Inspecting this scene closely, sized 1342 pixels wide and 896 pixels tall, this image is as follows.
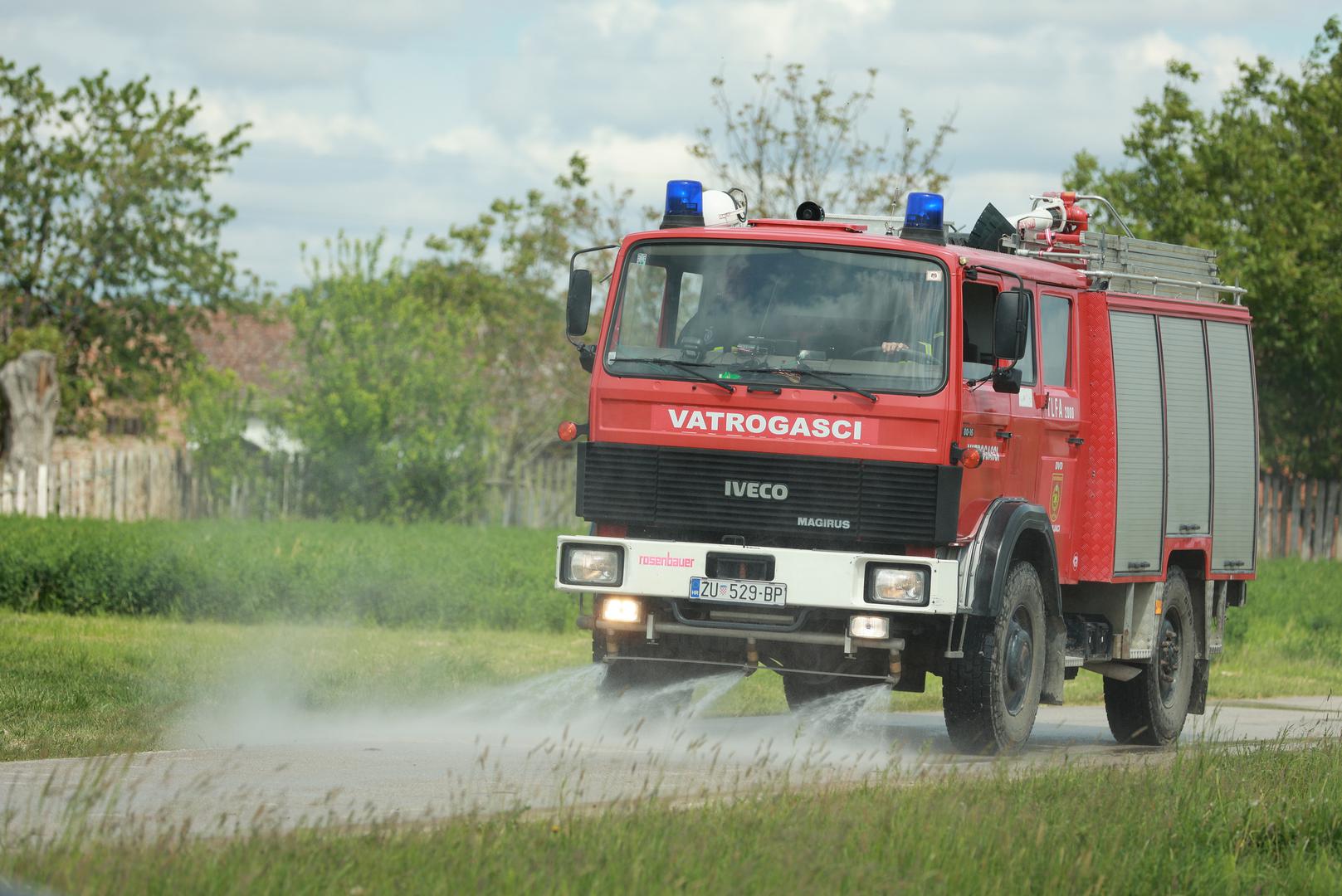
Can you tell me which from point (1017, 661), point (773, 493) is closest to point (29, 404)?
point (773, 493)

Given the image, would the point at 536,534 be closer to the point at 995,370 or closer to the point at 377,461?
the point at 377,461

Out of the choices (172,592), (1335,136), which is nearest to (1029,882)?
(172,592)

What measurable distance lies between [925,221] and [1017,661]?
8.55 ft

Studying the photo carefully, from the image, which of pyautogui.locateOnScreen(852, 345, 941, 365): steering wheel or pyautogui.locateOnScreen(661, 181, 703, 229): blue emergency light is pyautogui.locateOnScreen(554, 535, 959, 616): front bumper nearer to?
pyautogui.locateOnScreen(852, 345, 941, 365): steering wheel

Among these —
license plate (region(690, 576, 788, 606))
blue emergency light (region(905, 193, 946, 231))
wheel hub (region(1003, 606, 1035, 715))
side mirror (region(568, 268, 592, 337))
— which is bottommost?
wheel hub (region(1003, 606, 1035, 715))

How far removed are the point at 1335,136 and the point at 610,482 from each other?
2720 centimetres

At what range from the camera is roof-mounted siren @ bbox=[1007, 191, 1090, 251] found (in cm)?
1340

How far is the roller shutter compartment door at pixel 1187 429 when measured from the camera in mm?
13602

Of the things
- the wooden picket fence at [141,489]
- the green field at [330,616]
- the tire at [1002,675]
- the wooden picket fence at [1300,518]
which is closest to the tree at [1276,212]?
the wooden picket fence at [1300,518]

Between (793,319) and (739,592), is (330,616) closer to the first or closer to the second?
(739,592)

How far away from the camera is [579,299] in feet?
37.2

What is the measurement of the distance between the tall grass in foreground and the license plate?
192cm

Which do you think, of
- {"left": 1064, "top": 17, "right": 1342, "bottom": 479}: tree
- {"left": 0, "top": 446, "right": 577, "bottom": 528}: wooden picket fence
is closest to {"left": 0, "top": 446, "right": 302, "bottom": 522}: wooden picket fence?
{"left": 0, "top": 446, "right": 577, "bottom": 528}: wooden picket fence

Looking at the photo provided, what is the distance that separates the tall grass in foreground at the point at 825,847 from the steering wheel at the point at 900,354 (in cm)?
254
